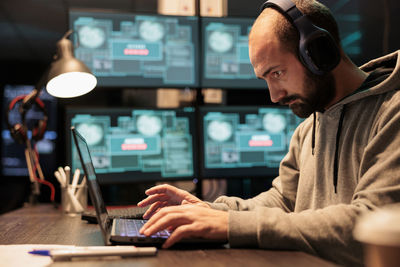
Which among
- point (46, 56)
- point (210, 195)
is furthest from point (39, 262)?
point (46, 56)

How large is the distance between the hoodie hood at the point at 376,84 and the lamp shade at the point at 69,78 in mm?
929

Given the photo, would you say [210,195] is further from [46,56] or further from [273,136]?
[46,56]

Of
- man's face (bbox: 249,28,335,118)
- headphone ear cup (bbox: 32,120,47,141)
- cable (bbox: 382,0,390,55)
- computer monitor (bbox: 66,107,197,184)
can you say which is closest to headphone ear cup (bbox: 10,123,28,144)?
headphone ear cup (bbox: 32,120,47,141)

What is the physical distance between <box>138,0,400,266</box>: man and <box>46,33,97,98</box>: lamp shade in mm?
703

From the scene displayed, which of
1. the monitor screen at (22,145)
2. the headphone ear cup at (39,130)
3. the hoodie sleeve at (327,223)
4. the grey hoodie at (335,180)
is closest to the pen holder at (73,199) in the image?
the headphone ear cup at (39,130)

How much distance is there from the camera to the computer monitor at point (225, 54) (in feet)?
6.95

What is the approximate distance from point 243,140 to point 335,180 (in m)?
1.09

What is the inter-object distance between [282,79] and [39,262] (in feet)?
2.34

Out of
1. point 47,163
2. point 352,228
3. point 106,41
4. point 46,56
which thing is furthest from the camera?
point 46,56

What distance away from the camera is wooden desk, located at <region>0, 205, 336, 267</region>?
668 millimetres

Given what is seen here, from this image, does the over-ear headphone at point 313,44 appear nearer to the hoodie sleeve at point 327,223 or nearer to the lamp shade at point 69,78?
the hoodie sleeve at point 327,223

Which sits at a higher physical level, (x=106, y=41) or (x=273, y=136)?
(x=106, y=41)

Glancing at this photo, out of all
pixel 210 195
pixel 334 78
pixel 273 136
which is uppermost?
pixel 334 78

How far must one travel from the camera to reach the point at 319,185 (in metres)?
1.07
